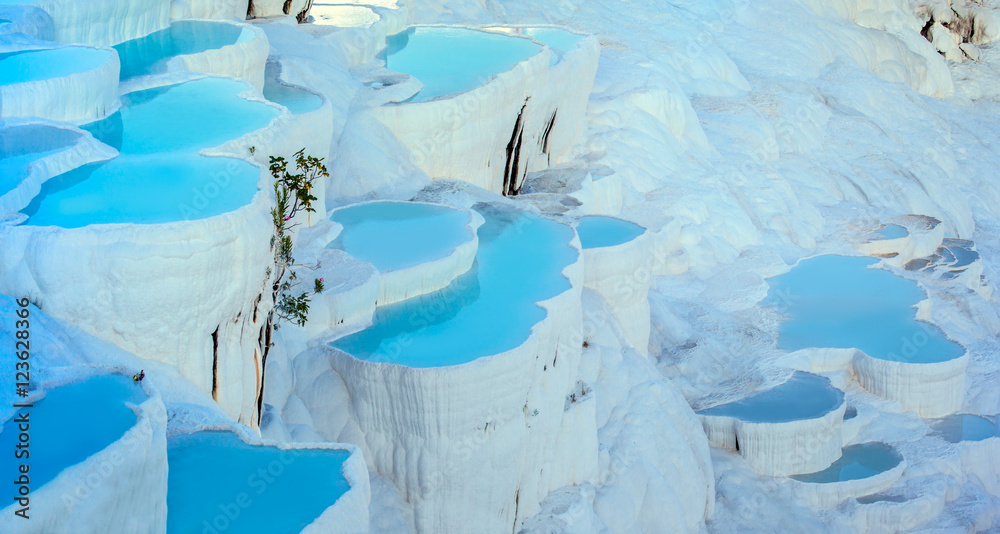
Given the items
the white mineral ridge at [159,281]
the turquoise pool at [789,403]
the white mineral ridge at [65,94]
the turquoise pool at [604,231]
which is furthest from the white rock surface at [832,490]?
the white mineral ridge at [65,94]

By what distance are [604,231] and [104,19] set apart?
21.8 feet

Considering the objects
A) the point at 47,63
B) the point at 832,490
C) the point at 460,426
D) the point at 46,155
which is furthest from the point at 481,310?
the point at 832,490

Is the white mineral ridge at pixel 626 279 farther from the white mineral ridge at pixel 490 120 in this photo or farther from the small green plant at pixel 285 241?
the small green plant at pixel 285 241

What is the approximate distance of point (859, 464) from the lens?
41.2 feet

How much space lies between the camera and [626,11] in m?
24.0

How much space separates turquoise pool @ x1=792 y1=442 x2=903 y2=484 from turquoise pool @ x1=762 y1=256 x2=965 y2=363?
5.24ft

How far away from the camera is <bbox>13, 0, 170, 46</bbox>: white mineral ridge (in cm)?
973

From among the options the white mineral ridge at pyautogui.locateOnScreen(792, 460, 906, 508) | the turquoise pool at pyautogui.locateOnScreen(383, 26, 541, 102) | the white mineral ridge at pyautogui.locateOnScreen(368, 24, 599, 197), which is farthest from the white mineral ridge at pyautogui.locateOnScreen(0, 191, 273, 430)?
the white mineral ridge at pyautogui.locateOnScreen(792, 460, 906, 508)

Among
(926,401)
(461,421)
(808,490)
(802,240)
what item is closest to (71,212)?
(461,421)

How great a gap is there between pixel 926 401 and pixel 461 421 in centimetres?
868

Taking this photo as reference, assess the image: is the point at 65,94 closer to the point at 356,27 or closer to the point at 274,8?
the point at 356,27

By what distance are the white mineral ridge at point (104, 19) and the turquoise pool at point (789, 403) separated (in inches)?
341

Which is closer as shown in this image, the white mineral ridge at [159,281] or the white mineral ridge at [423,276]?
the white mineral ridge at [159,281]

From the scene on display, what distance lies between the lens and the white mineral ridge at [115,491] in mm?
4340
